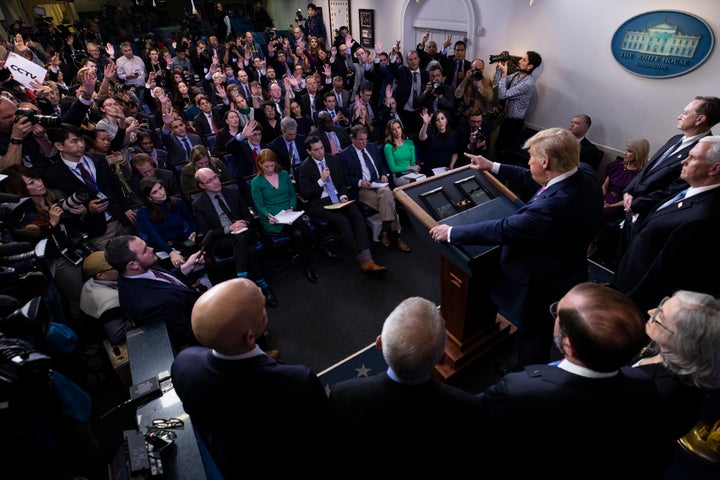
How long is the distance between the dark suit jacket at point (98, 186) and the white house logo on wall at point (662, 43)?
6.22m

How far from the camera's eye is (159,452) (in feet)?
5.34

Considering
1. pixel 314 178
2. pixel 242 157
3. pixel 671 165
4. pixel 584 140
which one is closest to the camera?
pixel 671 165

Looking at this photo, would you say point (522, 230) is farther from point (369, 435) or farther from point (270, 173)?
point (270, 173)

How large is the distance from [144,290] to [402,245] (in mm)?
2745

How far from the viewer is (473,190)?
2.44 m

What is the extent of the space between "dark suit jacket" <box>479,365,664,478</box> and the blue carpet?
1.69 meters

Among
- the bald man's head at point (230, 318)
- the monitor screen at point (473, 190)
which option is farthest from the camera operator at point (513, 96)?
the bald man's head at point (230, 318)

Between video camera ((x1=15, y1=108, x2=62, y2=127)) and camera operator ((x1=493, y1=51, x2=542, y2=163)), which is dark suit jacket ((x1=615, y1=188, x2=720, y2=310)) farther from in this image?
video camera ((x1=15, y1=108, x2=62, y2=127))

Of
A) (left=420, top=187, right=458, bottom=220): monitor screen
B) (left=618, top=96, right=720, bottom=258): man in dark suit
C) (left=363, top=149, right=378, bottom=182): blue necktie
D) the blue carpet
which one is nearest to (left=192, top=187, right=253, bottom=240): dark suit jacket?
(left=363, top=149, right=378, bottom=182): blue necktie

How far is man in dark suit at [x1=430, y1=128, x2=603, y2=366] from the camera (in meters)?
1.95

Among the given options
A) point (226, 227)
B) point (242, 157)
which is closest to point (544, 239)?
point (226, 227)

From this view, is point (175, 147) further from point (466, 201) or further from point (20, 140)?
point (466, 201)

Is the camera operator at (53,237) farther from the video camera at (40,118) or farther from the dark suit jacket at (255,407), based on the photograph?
the dark suit jacket at (255,407)

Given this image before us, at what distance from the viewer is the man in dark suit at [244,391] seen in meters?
1.28
